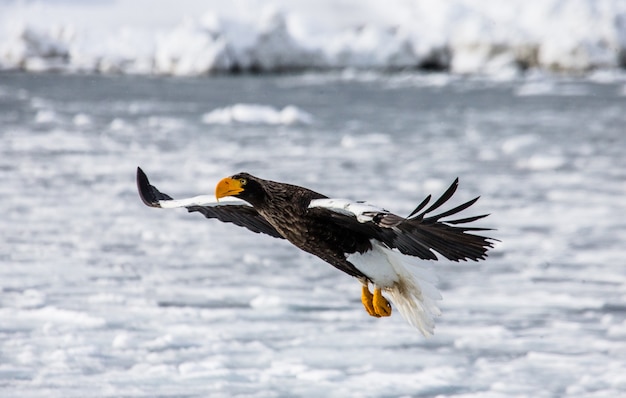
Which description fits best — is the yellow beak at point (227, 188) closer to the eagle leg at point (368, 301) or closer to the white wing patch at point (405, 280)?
the white wing patch at point (405, 280)

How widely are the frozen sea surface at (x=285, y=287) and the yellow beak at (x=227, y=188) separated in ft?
3.38

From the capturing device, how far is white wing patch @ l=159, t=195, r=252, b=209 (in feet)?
13.8

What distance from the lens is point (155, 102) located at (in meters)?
27.0

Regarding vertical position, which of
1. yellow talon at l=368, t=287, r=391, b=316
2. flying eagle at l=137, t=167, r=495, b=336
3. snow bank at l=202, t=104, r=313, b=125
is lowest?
yellow talon at l=368, t=287, r=391, b=316

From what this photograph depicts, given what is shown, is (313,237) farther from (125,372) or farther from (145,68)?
(145,68)

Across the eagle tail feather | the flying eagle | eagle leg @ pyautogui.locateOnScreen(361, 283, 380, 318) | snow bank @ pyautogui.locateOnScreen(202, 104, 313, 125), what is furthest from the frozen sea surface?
snow bank @ pyautogui.locateOnScreen(202, 104, 313, 125)

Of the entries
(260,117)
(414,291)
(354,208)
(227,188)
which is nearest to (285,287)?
(414,291)

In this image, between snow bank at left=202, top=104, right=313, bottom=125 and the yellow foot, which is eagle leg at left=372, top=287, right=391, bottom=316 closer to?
the yellow foot

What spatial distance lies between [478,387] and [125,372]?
1612mm

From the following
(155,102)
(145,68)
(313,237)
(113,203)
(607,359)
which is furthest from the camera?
(145,68)

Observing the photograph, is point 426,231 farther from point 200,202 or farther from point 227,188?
point 200,202

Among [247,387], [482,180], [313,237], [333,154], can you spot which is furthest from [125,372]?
[333,154]

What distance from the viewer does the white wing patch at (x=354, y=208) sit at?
3412mm

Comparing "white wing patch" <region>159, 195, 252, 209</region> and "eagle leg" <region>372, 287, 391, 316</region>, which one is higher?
"white wing patch" <region>159, 195, 252, 209</region>
